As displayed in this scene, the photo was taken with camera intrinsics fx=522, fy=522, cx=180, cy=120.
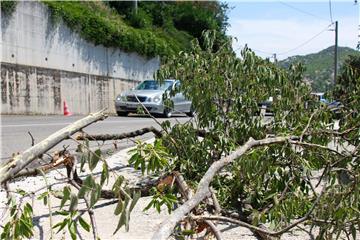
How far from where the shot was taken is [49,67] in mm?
20453

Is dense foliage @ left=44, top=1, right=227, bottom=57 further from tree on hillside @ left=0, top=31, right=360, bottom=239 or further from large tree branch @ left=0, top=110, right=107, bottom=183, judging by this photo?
large tree branch @ left=0, top=110, right=107, bottom=183

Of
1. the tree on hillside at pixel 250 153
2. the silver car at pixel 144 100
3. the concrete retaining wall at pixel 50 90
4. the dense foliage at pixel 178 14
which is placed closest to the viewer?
the tree on hillside at pixel 250 153

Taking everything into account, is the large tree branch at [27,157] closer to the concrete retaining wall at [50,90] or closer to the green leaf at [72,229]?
the green leaf at [72,229]

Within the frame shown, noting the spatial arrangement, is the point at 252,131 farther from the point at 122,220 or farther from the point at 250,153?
the point at 122,220

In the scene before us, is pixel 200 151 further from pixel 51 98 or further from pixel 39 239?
pixel 51 98

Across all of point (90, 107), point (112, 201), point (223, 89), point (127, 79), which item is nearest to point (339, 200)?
point (112, 201)

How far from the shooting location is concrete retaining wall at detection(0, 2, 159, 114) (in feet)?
59.1

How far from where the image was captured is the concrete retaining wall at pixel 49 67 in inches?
709

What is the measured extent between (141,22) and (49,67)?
31.6 ft

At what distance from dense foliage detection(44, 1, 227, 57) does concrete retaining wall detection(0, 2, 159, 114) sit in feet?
1.78

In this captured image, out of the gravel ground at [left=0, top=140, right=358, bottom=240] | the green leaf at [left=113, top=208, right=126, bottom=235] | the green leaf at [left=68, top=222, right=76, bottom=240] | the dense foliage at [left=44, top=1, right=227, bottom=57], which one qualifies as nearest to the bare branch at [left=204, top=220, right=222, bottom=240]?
the green leaf at [left=68, top=222, right=76, bottom=240]

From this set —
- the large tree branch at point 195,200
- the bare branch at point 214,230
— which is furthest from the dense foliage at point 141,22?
the bare branch at point 214,230

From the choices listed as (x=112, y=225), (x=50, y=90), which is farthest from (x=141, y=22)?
(x=112, y=225)

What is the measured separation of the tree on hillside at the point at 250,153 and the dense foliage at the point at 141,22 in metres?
15.6
